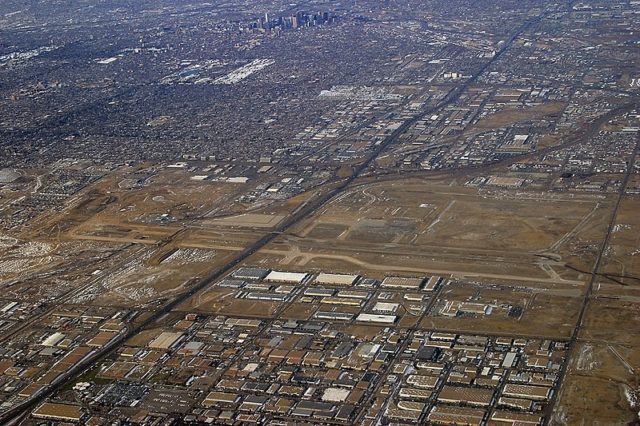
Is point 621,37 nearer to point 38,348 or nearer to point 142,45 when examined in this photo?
point 142,45

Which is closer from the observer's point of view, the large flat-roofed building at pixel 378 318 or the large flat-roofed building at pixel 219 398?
the large flat-roofed building at pixel 219 398

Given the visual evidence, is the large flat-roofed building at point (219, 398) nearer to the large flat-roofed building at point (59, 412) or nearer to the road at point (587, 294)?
the large flat-roofed building at point (59, 412)

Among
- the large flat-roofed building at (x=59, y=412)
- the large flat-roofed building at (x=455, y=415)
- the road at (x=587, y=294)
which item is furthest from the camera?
the large flat-roofed building at (x=59, y=412)

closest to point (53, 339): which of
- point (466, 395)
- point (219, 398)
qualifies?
point (219, 398)

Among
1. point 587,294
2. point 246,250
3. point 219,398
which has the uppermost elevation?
point 219,398

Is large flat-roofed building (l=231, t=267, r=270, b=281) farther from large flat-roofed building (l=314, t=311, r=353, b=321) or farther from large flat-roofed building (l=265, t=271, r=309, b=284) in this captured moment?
large flat-roofed building (l=314, t=311, r=353, b=321)

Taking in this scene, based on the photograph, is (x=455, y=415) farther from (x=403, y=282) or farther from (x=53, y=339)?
(x=53, y=339)

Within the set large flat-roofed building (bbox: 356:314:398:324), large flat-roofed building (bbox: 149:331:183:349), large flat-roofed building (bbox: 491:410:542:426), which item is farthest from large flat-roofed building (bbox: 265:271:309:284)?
large flat-roofed building (bbox: 491:410:542:426)

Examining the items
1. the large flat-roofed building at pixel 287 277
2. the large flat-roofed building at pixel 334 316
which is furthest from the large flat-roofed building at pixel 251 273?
the large flat-roofed building at pixel 334 316

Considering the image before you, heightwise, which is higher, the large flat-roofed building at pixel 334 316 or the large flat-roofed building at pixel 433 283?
the large flat-roofed building at pixel 334 316
